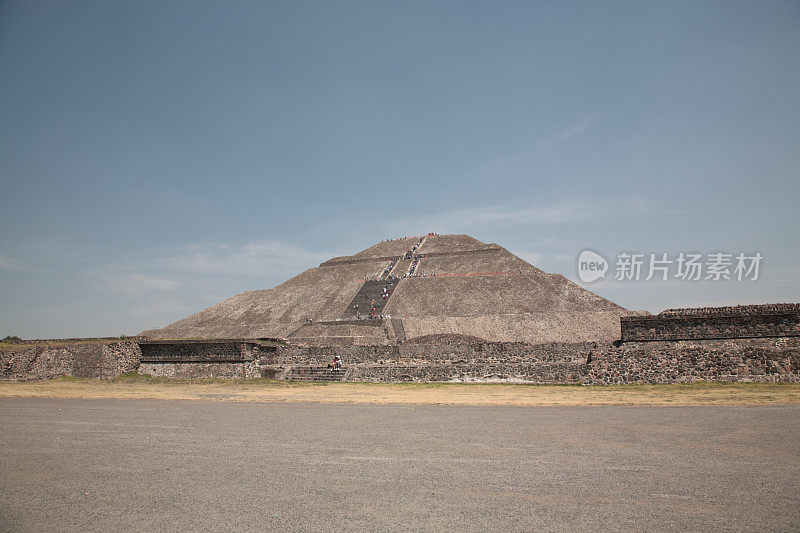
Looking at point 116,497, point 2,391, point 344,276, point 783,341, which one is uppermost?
point 344,276

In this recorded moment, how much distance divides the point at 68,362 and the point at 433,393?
17189mm

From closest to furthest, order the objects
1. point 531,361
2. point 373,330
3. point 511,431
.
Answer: point 511,431 → point 531,361 → point 373,330

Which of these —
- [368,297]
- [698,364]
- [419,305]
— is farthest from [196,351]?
[368,297]

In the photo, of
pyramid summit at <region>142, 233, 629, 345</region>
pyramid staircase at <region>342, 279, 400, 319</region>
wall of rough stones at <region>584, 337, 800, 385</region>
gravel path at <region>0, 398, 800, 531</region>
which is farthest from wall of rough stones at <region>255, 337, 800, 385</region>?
pyramid staircase at <region>342, 279, 400, 319</region>

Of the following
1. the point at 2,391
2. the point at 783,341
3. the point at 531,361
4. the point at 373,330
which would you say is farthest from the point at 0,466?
the point at 373,330

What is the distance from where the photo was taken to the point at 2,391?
16906 millimetres

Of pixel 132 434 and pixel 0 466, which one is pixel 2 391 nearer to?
pixel 132 434

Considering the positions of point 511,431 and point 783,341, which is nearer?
point 511,431

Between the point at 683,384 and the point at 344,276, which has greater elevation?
the point at 344,276

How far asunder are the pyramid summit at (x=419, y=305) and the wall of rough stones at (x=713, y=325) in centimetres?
924

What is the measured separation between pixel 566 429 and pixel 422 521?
190 inches

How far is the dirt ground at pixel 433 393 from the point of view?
39.5ft

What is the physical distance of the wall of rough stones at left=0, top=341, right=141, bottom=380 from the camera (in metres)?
22.1

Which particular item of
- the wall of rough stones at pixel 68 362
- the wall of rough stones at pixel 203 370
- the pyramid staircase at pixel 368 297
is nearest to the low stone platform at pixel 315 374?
the wall of rough stones at pixel 203 370
